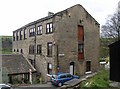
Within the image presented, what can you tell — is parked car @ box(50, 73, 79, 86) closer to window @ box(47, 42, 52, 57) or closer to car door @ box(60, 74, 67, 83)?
car door @ box(60, 74, 67, 83)

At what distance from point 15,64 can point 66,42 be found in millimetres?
7455

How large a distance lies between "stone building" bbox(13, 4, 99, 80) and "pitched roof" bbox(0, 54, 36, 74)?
1617 millimetres

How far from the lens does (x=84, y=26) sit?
2856 centimetres

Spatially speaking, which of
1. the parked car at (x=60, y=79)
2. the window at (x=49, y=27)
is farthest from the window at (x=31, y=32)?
the parked car at (x=60, y=79)

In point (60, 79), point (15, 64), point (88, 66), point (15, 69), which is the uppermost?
point (15, 64)

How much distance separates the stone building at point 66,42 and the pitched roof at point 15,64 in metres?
1.62

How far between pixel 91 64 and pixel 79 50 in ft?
9.90

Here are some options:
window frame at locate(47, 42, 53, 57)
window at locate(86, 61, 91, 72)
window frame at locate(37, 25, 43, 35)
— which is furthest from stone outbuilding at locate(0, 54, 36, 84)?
window at locate(86, 61, 91, 72)

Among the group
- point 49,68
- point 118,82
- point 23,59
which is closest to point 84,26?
point 49,68

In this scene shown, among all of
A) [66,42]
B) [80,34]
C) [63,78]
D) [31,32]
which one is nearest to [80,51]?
[80,34]

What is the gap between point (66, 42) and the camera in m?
26.5

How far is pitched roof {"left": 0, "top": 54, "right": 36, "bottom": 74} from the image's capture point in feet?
87.1

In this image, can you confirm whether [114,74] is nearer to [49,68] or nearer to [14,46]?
[49,68]

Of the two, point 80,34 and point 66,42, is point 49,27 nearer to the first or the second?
point 66,42
